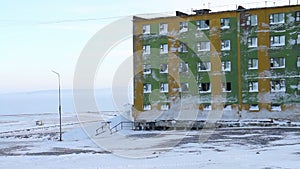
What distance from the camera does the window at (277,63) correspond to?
5269 centimetres

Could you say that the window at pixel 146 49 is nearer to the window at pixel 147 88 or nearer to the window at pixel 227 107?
the window at pixel 147 88

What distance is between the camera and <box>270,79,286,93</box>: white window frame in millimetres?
52531

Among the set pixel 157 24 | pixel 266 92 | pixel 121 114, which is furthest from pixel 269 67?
pixel 121 114

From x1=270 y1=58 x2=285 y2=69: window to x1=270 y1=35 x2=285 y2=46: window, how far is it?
174cm

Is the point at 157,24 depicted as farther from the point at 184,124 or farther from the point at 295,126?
the point at 295,126

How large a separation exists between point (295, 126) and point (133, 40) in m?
24.4

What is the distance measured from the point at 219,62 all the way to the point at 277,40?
289 inches

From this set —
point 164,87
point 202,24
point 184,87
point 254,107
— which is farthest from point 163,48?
point 254,107

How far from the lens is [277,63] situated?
53.0 meters

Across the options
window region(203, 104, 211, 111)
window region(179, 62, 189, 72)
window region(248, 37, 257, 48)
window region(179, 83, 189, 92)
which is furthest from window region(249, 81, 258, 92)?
window region(179, 62, 189, 72)

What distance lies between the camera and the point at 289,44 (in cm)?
5231

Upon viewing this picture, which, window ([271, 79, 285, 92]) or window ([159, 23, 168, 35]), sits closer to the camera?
window ([271, 79, 285, 92])

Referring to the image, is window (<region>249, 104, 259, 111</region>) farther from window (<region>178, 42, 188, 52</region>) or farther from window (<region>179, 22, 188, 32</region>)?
window (<region>179, 22, 188, 32</region>)

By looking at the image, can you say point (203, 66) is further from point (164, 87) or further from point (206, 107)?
point (164, 87)
